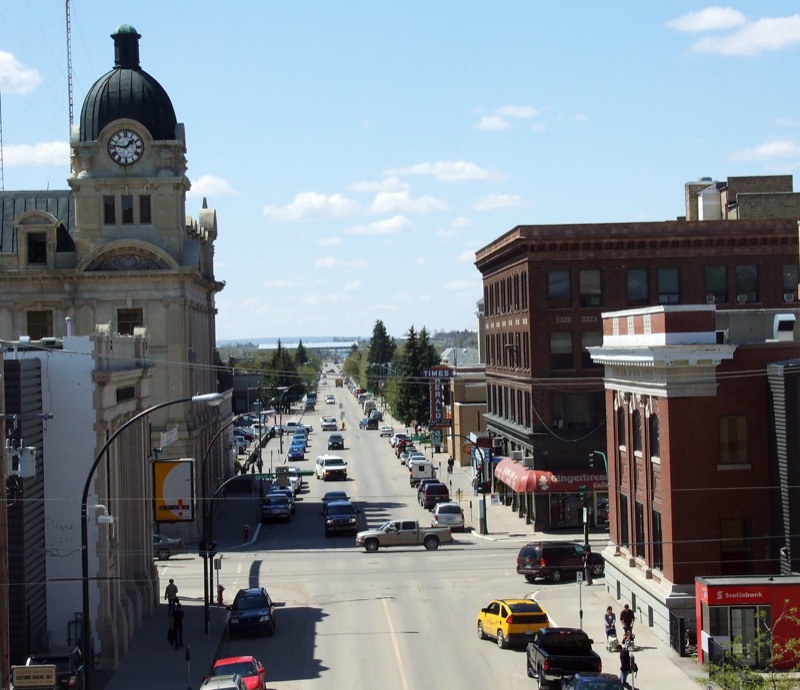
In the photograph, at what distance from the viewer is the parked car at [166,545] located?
58903 mm

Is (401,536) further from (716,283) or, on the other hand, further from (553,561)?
(716,283)

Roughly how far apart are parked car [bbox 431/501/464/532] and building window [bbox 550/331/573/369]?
9.17 meters

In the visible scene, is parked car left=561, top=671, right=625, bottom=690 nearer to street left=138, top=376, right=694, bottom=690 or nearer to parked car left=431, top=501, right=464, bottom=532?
street left=138, top=376, right=694, bottom=690

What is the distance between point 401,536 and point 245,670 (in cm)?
2834

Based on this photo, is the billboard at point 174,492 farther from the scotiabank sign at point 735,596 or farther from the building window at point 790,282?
the building window at point 790,282

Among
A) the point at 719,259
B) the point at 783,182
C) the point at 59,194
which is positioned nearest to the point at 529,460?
the point at 719,259

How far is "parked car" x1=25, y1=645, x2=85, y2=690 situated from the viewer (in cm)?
2934

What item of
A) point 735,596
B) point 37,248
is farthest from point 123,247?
point 735,596

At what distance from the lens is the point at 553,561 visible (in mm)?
47406

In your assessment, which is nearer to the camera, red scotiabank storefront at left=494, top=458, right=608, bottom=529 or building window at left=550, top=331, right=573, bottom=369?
red scotiabank storefront at left=494, top=458, right=608, bottom=529

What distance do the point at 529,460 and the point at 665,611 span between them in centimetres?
2737

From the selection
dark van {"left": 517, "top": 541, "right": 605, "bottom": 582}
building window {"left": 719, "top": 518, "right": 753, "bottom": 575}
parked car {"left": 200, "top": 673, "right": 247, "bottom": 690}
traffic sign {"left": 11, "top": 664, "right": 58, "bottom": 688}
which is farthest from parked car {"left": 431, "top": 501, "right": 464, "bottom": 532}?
traffic sign {"left": 11, "top": 664, "right": 58, "bottom": 688}

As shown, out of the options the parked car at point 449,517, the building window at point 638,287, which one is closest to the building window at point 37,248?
the parked car at point 449,517

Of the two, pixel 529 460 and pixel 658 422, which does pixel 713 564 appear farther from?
pixel 529 460
